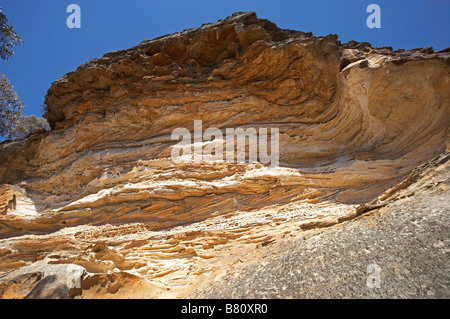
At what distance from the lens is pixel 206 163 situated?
9.68m

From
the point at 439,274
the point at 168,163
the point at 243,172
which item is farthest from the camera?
the point at 168,163

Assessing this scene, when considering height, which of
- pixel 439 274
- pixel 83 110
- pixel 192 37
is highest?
pixel 192 37

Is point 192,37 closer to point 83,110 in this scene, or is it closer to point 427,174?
point 83,110

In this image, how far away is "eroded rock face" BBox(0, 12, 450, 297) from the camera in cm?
732

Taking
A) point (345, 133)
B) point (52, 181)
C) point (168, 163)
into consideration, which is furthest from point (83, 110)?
point (345, 133)

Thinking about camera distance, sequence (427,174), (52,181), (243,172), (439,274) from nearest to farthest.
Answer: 1. (439,274)
2. (427,174)
3. (243,172)
4. (52,181)

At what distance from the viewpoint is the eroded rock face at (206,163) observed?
7.32 meters

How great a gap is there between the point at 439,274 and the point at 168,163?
831cm

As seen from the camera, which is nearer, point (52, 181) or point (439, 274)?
point (439, 274)

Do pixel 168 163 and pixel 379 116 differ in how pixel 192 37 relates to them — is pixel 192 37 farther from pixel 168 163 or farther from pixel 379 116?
pixel 379 116

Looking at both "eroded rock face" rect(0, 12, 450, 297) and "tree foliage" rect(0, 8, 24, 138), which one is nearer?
"eroded rock face" rect(0, 12, 450, 297)

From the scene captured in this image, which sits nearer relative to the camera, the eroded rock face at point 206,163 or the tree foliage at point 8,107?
the eroded rock face at point 206,163

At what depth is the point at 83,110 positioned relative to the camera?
12188 millimetres
